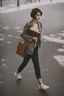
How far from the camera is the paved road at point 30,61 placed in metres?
5.51

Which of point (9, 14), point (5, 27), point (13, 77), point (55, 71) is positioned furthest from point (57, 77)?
point (9, 14)

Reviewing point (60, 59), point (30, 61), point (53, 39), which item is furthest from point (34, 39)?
point (53, 39)

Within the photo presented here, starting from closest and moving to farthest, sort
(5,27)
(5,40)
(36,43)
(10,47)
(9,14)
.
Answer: (36,43) < (10,47) < (5,40) < (5,27) < (9,14)

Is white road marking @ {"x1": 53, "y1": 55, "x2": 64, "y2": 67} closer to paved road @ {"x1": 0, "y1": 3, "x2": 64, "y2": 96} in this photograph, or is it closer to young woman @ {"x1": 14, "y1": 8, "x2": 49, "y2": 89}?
paved road @ {"x1": 0, "y1": 3, "x2": 64, "y2": 96}

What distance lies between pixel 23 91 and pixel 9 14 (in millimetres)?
5612

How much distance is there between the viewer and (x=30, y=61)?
657 centimetres

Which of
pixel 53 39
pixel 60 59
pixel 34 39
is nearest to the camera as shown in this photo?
pixel 34 39

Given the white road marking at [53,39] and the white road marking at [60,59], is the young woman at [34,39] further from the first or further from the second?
the white road marking at [53,39]

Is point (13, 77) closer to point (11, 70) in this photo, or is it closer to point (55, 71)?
point (11, 70)

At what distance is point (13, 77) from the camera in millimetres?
5910

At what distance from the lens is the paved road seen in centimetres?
551

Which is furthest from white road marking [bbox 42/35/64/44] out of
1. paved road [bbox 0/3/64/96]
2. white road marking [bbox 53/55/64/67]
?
white road marking [bbox 53/55/64/67]

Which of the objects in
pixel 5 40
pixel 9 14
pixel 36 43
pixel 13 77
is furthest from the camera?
pixel 9 14

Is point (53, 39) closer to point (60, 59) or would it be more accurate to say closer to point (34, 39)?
point (60, 59)
